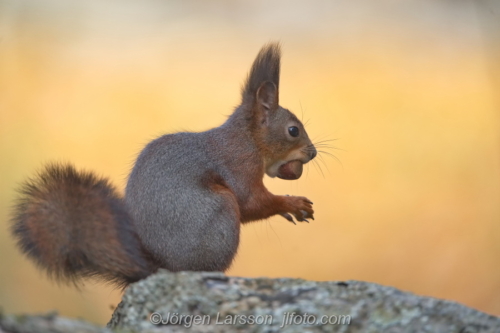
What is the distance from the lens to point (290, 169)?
2230mm

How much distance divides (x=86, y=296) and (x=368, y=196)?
60.5 inches

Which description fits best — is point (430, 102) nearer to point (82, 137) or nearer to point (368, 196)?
point (368, 196)

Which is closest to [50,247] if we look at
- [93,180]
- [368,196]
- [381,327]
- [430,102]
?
[93,180]

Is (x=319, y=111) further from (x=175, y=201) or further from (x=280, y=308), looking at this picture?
(x=280, y=308)

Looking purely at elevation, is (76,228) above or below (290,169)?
below

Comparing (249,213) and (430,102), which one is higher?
(430,102)

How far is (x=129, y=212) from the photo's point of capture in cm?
184

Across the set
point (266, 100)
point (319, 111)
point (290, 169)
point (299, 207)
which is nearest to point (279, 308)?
point (299, 207)

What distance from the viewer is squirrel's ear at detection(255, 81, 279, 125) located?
2.20 m

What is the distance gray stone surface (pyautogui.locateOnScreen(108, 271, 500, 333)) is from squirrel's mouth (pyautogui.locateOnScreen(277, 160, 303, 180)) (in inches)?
26.1

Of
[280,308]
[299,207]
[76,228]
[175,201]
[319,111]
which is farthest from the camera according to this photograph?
[319,111]

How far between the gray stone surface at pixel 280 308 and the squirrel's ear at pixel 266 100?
0.78 metres

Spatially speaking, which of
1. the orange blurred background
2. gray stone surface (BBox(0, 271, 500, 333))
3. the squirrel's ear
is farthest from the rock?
the orange blurred background

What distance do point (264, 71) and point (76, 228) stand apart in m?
0.97
